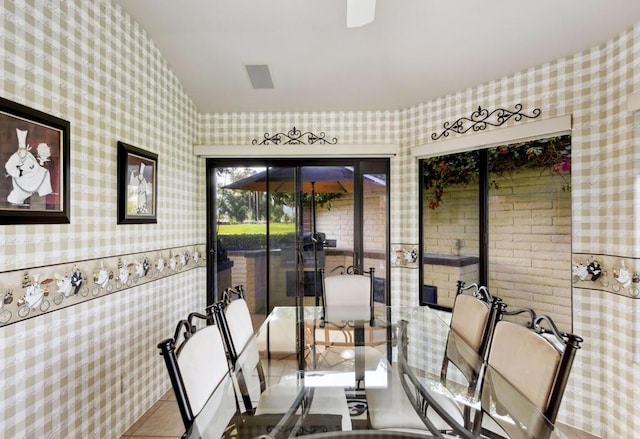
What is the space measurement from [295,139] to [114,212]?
170 cm

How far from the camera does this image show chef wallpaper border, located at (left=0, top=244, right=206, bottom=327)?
4.42 feet

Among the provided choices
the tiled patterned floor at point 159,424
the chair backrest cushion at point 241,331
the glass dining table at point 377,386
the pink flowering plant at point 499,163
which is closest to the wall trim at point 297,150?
the pink flowering plant at point 499,163

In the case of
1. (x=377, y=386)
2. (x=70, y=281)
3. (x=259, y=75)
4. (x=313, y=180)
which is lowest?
(x=377, y=386)

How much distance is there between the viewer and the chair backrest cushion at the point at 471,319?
68.9 inches

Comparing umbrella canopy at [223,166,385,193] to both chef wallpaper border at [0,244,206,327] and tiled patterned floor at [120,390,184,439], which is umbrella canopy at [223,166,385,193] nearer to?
chef wallpaper border at [0,244,206,327]

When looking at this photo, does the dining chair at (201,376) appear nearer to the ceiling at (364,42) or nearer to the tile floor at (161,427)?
the tile floor at (161,427)

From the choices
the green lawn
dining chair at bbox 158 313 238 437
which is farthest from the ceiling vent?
dining chair at bbox 158 313 238 437

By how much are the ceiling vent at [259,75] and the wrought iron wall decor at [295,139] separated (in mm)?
484

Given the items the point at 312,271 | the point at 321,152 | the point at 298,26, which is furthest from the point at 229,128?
the point at 312,271

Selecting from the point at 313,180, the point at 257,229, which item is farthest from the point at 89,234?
the point at 313,180

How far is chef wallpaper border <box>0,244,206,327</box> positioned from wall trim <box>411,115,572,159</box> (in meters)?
2.35

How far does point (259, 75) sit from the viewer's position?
2676 mm

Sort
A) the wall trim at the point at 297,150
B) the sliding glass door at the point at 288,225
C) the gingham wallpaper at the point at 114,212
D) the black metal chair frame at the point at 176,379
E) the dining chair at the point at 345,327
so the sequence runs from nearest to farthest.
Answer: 1. the black metal chair frame at the point at 176,379
2. the gingham wallpaper at the point at 114,212
3. the dining chair at the point at 345,327
4. the wall trim at the point at 297,150
5. the sliding glass door at the point at 288,225

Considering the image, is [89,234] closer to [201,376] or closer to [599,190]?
[201,376]
